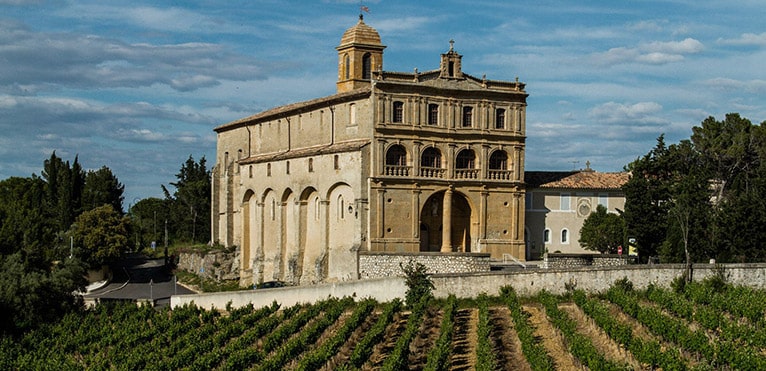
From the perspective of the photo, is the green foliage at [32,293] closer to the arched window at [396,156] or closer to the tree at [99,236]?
the tree at [99,236]

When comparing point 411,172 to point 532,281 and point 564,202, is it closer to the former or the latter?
point 564,202

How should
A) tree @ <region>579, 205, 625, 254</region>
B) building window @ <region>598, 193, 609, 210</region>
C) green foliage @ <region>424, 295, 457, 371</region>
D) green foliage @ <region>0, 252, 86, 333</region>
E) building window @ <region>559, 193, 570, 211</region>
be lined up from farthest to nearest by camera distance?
building window @ <region>598, 193, 609, 210</region>, building window @ <region>559, 193, 570, 211</region>, tree @ <region>579, 205, 625, 254</region>, green foliage @ <region>0, 252, 86, 333</region>, green foliage @ <region>424, 295, 457, 371</region>

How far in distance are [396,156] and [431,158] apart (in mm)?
1706

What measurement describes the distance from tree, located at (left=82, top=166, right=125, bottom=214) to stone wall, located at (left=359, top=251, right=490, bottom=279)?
3816 centimetres

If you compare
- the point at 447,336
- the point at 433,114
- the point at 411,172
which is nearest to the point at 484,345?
the point at 447,336

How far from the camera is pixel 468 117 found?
5750cm

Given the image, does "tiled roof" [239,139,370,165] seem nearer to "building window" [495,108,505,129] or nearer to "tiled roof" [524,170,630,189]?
"building window" [495,108,505,129]

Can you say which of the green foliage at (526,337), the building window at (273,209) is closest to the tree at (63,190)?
the building window at (273,209)

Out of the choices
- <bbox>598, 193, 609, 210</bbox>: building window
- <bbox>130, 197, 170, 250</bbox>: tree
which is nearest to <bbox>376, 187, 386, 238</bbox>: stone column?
<bbox>598, 193, 609, 210</bbox>: building window

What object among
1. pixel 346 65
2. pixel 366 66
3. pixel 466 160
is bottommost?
pixel 466 160

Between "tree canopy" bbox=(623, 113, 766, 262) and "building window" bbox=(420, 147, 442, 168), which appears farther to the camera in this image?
"building window" bbox=(420, 147, 442, 168)

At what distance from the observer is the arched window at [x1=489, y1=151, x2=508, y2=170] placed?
58.2 metres

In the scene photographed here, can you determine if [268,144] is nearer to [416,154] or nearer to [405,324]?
[416,154]

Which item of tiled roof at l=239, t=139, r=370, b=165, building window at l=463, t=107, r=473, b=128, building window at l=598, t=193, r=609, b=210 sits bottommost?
building window at l=598, t=193, r=609, b=210
